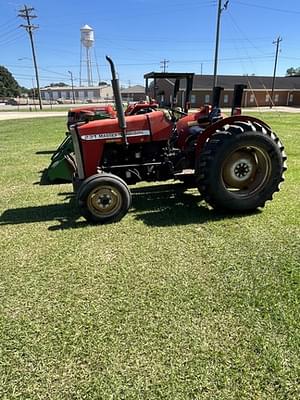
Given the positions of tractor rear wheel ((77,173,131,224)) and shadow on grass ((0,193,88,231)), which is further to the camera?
shadow on grass ((0,193,88,231))

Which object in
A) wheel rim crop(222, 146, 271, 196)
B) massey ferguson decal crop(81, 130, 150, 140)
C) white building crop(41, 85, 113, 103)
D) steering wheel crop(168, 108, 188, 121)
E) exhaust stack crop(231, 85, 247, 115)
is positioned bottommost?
white building crop(41, 85, 113, 103)

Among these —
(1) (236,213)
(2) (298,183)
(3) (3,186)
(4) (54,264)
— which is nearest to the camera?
(4) (54,264)

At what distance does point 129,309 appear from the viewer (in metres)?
2.64

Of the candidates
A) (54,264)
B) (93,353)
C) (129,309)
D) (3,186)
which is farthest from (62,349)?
(3,186)

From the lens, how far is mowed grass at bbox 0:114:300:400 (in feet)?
6.61

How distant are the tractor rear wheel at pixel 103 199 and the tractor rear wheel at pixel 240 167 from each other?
105 centimetres

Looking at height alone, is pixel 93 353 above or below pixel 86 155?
below

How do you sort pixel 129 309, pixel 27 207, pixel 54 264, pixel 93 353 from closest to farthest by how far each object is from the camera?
pixel 93 353 < pixel 129 309 < pixel 54 264 < pixel 27 207

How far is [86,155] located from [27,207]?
1421 mm

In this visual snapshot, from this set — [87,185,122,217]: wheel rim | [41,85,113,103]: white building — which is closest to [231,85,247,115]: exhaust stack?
[87,185,122,217]: wheel rim

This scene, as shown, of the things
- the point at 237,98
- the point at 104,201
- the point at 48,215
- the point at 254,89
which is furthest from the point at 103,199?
the point at 254,89

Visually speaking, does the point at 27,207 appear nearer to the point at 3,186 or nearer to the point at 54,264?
the point at 3,186

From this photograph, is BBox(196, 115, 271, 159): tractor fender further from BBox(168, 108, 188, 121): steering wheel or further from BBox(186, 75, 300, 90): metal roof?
BBox(186, 75, 300, 90): metal roof

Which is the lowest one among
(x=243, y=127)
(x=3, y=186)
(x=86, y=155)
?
(x=3, y=186)
